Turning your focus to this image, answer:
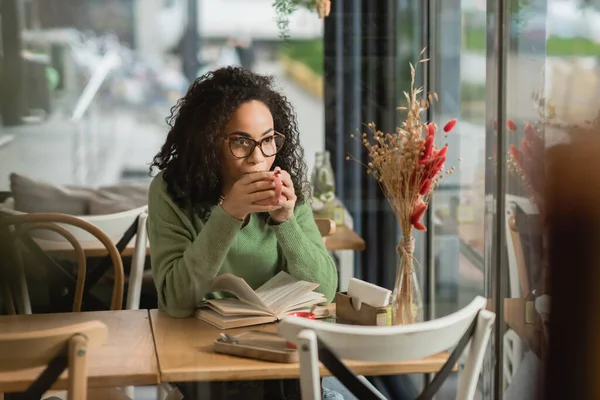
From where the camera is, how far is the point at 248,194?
4.69 feet

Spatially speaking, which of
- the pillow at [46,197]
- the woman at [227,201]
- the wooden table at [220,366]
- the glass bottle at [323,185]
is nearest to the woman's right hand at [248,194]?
the woman at [227,201]

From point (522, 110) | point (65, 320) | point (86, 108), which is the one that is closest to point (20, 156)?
point (86, 108)

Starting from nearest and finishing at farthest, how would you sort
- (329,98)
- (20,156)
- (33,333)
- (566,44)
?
1. (33,333)
2. (566,44)
3. (20,156)
4. (329,98)

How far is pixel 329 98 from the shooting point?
252 centimetres

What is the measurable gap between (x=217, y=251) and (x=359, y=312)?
10.2 inches

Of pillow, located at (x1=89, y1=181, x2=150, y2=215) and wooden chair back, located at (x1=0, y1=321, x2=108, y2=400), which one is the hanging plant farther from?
wooden chair back, located at (x1=0, y1=321, x2=108, y2=400)

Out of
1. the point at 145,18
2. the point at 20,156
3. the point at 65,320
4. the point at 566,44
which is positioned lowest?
the point at 65,320

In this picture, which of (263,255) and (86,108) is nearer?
(263,255)

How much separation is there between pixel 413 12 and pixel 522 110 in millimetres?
895

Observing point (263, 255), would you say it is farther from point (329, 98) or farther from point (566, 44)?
point (329, 98)

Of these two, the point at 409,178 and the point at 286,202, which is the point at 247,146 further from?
the point at 409,178

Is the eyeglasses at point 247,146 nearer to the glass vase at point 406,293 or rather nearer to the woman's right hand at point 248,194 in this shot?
the woman's right hand at point 248,194

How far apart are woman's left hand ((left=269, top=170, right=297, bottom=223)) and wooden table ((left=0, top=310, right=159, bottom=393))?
288 millimetres

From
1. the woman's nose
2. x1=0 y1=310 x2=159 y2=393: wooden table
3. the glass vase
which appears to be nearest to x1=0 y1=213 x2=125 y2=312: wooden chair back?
x1=0 y1=310 x2=159 y2=393: wooden table
